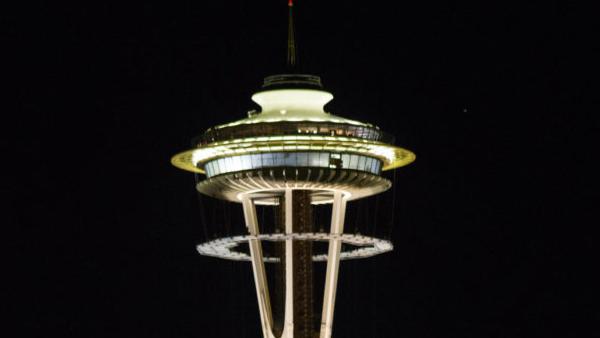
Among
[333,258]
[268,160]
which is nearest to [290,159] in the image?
[268,160]

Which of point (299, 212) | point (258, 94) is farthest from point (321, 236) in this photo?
point (258, 94)

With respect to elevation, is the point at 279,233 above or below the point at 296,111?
below

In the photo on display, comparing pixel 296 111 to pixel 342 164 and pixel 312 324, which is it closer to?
pixel 342 164

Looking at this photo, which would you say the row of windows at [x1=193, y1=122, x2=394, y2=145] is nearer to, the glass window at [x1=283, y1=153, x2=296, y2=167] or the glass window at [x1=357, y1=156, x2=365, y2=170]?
the glass window at [x1=283, y1=153, x2=296, y2=167]

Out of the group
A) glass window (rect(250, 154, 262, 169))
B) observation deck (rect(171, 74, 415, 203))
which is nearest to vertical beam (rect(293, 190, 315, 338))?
observation deck (rect(171, 74, 415, 203))

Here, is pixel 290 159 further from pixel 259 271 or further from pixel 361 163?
pixel 259 271
